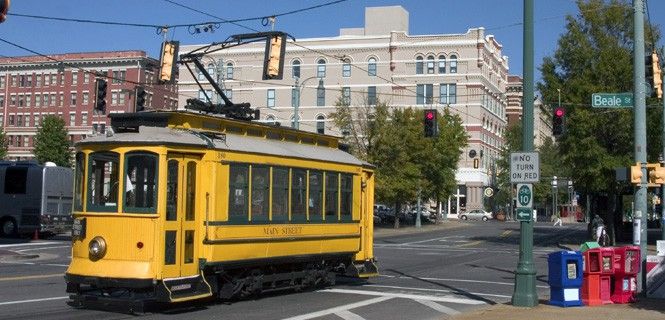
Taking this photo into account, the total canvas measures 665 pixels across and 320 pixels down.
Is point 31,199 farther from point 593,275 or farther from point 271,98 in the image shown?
point 271,98

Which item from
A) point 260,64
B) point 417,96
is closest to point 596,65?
point 417,96

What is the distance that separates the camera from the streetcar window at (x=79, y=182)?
46.7ft

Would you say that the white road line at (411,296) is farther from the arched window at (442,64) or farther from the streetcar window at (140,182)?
the arched window at (442,64)

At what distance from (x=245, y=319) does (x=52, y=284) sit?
7.56 meters

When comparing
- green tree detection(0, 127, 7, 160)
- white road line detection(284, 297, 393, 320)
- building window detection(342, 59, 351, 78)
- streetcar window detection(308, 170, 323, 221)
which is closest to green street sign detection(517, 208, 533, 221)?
white road line detection(284, 297, 393, 320)

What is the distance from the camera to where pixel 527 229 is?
15492 mm

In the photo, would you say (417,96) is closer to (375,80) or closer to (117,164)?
(375,80)

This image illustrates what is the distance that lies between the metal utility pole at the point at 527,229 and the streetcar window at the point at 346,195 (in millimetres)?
4385

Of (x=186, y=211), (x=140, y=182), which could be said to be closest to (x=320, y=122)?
(x=186, y=211)

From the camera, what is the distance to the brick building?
93.2 metres

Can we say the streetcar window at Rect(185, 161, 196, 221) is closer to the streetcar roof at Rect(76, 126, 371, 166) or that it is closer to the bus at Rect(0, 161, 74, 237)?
the streetcar roof at Rect(76, 126, 371, 166)

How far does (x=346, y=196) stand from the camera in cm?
1883

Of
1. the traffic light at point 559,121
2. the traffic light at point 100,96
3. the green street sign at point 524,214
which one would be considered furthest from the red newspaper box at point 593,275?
the traffic light at point 100,96

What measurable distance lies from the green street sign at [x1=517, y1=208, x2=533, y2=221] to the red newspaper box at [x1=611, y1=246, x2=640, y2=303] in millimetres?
2222
